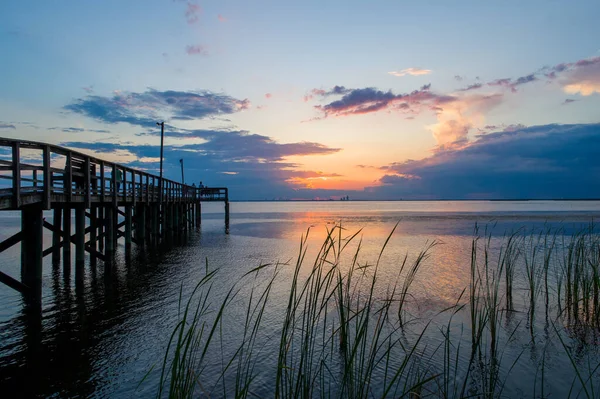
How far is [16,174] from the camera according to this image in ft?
30.6

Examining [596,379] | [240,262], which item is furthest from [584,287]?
[240,262]

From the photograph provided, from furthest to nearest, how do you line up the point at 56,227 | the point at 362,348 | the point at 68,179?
the point at 56,227 < the point at 68,179 < the point at 362,348

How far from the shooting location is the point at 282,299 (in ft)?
35.1

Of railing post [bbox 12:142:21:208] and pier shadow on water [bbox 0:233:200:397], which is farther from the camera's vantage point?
railing post [bbox 12:142:21:208]

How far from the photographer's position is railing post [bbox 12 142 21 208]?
9.17 meters

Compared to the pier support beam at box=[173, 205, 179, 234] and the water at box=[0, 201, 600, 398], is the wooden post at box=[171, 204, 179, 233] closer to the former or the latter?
the pier support beam at box=[173, 205, 179, 234]

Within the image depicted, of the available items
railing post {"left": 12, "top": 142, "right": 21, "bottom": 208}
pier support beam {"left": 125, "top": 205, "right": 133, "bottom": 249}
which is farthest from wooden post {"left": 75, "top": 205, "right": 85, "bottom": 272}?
pier support beam {"left": 125, "top": 205, "right": 133, "bottom": 249}

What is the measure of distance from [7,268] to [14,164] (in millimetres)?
7771

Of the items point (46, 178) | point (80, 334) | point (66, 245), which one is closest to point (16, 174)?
point (46, 178)

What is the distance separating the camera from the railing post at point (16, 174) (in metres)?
9.17

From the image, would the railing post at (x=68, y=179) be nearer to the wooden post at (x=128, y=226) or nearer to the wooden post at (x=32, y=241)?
the wooden post at (x=32, y=241)

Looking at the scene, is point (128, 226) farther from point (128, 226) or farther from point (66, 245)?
point (66, 245)

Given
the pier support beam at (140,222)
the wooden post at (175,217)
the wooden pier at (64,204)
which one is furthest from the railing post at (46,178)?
the wooden post at (175,217)

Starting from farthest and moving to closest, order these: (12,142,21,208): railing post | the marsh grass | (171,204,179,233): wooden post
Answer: (171,204,179,233): wooden post < (12,142,21,208): railing post < the marsh grass
